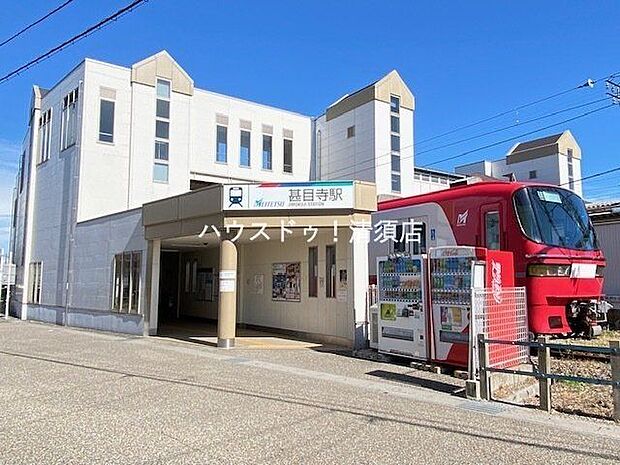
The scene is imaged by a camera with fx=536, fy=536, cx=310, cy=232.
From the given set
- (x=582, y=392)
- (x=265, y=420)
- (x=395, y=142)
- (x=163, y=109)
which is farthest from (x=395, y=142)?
(x=265, y=420)

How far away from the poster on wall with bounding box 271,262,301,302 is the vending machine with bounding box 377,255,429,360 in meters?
4.75

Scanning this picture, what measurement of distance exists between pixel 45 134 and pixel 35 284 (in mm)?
7649

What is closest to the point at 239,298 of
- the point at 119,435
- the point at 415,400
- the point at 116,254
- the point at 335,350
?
the point at 116,254

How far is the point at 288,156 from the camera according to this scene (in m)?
30.0

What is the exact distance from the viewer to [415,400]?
772 cm

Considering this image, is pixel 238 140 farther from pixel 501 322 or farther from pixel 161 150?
A: pixel 501 322

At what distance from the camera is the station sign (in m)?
13.3

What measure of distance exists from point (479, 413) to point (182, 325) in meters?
14.7

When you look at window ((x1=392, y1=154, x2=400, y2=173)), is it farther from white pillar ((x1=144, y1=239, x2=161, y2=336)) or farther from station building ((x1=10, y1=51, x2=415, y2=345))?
white pillar ((x1=144, y1=239, x2=161, y2=336))

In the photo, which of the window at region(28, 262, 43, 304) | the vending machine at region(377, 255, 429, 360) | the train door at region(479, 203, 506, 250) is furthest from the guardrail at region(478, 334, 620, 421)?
the window at region(28, 262, 43, 304)

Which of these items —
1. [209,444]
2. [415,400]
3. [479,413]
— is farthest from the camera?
[415,400]

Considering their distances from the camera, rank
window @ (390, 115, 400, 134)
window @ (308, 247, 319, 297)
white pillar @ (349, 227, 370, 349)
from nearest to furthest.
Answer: white pillar @ (349, 227, 370, 349) → window @ (308, 247, 319, 297) → window @ (390, 115, 400, 134)

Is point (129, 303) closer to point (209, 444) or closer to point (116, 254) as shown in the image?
point (116, 254)

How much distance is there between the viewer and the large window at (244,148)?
92.5 ft
